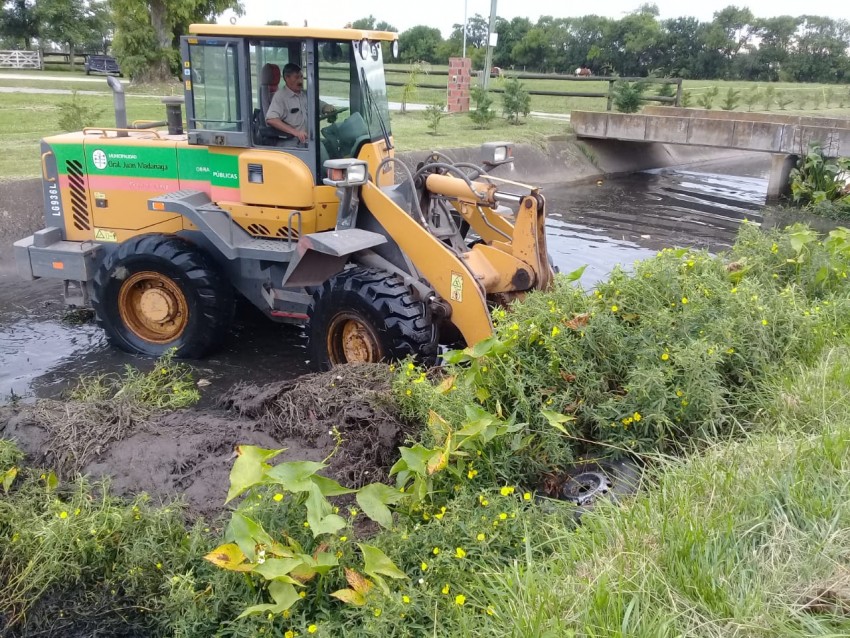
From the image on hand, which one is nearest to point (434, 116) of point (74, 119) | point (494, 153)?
point (74, 119)

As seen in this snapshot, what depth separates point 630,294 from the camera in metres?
4.66

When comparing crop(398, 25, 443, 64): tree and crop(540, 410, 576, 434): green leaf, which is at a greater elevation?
crop(398, 25, 443, 64): tree

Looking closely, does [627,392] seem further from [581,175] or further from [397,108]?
[397,108]

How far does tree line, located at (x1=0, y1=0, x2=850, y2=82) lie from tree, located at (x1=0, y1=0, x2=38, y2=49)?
0.05 metres

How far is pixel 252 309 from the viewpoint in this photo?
7.82 metres

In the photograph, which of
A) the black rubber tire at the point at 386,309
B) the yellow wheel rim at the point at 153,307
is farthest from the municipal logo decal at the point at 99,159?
the black rubber tire at the point at 386,309

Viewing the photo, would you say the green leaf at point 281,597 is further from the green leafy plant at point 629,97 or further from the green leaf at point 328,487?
the green leafy plant at point 629,97

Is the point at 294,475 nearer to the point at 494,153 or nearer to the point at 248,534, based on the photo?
the point at 248,534

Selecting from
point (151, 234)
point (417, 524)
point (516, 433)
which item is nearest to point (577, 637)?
point (417, 524)

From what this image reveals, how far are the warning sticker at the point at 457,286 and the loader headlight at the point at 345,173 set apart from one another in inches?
43.6

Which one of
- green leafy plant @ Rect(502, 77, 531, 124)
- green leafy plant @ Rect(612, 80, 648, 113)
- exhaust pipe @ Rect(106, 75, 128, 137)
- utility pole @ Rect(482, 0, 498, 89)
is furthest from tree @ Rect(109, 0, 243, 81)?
exhaust pipe @ Rect(106, 75, 128, 137)

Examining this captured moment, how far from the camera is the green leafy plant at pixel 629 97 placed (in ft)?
71.2

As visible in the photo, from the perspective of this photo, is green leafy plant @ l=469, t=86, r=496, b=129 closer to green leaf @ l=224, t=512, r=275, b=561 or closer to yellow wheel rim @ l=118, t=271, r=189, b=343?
yellow wheel rim @ l=118, t=271, r=189, b=343

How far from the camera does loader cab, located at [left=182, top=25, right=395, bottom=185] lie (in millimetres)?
6395
